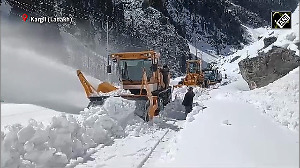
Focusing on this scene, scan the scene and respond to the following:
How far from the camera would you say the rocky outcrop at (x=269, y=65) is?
55.4ft

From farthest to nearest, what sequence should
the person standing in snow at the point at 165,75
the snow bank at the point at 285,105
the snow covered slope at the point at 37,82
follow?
the person standing in snow at the point at 165,75, the snow covered slope at the point at 37,82, the snow bank at the point at 285,105

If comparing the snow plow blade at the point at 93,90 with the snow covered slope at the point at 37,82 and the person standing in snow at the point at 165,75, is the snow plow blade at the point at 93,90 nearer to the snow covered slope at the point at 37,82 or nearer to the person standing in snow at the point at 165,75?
the snow covered slope at the point at 37,82

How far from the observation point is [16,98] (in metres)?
15.0

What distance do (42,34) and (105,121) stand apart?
82.0 ft

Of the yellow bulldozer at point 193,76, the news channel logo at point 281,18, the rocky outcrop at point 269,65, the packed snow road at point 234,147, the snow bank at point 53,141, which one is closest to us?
the packed snow road at point 234,147

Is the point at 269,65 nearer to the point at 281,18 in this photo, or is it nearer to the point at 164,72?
the point at 281,18

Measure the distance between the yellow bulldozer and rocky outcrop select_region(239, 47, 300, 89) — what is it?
15.7 feet

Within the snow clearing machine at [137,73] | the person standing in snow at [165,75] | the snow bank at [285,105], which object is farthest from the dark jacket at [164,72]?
the snow bank at [285,105]

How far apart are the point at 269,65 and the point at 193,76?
27.8 feet

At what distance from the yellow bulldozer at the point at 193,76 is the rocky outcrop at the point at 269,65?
4796mm

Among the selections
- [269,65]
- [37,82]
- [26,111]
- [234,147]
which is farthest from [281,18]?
[37,82]

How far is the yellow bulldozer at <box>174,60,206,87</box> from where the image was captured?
25.9 m

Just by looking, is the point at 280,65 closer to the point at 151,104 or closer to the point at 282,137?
the point at 151,104

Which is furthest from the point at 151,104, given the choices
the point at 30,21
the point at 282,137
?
the point at 30,21
